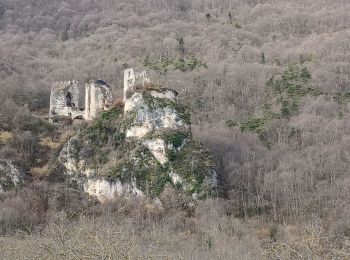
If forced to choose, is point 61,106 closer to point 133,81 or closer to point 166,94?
point 133,81

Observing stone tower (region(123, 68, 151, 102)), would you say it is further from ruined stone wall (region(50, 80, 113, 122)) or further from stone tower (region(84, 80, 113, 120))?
ruined stone wall (region(50, 80, 113, 122))

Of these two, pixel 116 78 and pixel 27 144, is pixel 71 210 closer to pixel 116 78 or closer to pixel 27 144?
pixel 27 144

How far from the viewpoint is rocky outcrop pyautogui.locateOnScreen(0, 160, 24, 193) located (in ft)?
159

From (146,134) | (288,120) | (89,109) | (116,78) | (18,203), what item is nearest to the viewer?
(18,203)

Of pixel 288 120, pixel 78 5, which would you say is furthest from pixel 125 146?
pixel 78 5

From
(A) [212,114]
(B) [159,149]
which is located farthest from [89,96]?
(A) [212,114]

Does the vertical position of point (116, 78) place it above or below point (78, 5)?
below

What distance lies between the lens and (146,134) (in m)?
50.0

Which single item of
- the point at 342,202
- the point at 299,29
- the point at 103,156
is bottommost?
the point at 342,202

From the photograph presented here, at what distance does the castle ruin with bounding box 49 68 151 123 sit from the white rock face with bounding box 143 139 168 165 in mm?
5804

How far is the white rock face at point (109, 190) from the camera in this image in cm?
4756

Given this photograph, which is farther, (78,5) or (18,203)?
(78,5)

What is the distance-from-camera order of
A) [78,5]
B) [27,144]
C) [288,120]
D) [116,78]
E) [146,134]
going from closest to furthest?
[146,134]
[27,144]
[288,120]
[116,78]
[78,5]

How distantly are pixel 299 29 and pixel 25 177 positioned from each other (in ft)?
294
